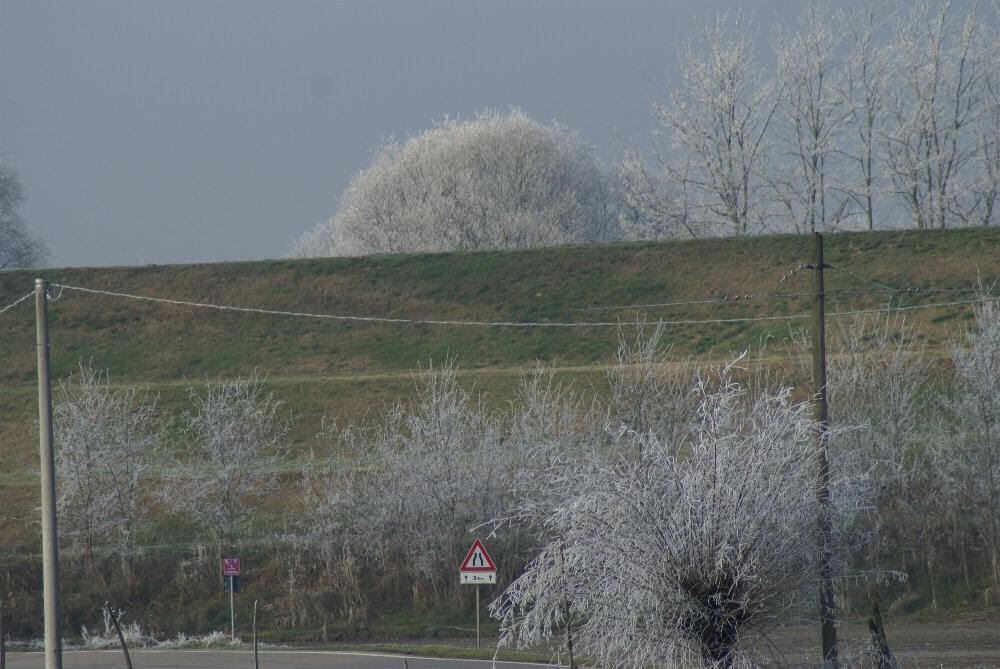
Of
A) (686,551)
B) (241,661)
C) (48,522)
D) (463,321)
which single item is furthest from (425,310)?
(686,551)

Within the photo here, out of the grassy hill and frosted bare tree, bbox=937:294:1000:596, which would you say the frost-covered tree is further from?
frosted bare tree, bbox=937:294:1000:596

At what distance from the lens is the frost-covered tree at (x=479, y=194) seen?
229 feet

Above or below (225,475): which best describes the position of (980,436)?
above

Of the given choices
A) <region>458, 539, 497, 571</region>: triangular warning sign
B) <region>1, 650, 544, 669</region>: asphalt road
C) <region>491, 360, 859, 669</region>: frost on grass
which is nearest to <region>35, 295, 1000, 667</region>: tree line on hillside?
<region>458, 539, 497, 571</region>: triangular warning sign

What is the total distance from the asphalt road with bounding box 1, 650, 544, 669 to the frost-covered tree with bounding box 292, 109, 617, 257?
1813 inches

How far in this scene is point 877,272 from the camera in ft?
152

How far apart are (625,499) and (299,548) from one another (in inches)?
756

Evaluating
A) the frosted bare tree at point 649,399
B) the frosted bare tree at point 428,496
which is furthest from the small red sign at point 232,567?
the frosted bare tree at point 649,399

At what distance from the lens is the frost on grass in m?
13.8

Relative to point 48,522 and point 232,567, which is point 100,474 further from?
point 48,522

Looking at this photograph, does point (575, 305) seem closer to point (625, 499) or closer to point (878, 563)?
point (878, 563)

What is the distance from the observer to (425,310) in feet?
160

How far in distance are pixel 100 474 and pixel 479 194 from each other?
4085 centimetres

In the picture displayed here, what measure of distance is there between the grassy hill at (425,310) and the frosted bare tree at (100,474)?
460 cm
